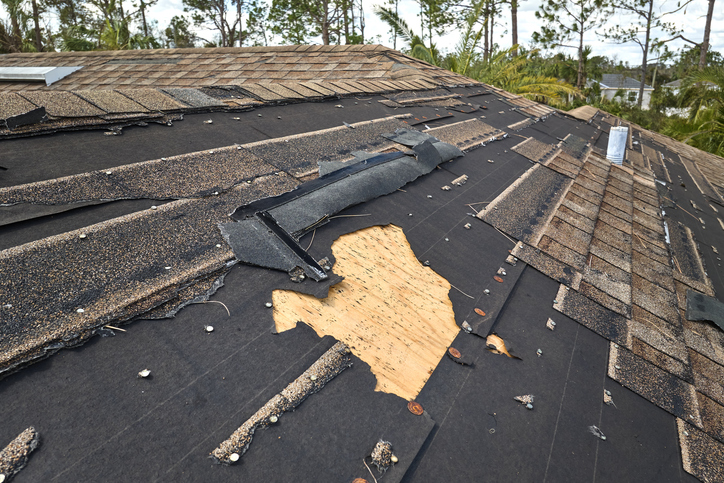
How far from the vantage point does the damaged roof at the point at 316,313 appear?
1.21 m

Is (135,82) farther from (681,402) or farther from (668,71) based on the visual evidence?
(668,71)

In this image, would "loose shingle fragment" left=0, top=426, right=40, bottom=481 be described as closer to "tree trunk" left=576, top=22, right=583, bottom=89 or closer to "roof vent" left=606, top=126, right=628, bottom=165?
"roof vent" left=606, top=126, right=628, bottom=165

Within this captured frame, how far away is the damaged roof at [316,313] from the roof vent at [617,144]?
2800mm

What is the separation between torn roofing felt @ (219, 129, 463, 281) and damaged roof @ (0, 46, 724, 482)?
1 centimetres

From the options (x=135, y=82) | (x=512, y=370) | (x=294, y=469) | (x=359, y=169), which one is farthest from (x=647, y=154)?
(x=135, y=82)

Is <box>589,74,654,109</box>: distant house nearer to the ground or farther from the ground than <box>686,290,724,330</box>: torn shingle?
farther from the ground

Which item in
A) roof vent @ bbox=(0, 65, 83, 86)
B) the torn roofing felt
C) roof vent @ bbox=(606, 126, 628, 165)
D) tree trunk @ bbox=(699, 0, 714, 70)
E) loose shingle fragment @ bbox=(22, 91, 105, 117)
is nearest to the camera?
the torn roofing felt

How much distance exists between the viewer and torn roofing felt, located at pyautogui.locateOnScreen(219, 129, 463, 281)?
193 cm

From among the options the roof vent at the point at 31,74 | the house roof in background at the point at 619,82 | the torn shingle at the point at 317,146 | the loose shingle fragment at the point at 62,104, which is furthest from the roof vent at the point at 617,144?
the house roof in background at the point at 619,82

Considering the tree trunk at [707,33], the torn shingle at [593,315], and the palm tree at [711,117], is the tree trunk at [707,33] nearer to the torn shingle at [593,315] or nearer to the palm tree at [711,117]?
the palm tree at [711,117]

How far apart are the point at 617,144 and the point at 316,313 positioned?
646 centimetres

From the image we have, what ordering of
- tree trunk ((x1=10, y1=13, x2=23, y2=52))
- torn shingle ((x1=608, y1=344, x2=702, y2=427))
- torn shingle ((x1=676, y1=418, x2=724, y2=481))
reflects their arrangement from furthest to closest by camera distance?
1. tree trunk ((x1=10, y1=13, x2=23, y2=52))
2. torn shingle ((x1=608, y1=344, x2=702, y2=427))
3. torn shingle ((x1=676, y1=418, x2=724, y2=481))

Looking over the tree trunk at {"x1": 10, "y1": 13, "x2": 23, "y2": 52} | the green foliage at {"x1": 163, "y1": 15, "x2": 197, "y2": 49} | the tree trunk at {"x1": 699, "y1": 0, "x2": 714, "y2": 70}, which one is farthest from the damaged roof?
the green foliage at {"x1": 163, "y1": 15, "x2": 197, "y2": 49}

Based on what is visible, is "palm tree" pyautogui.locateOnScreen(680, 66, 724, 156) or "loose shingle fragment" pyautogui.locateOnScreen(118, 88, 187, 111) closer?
"loose shingle fragment" pyautogui.locateOnScreen(118, 88, 187, 111)
